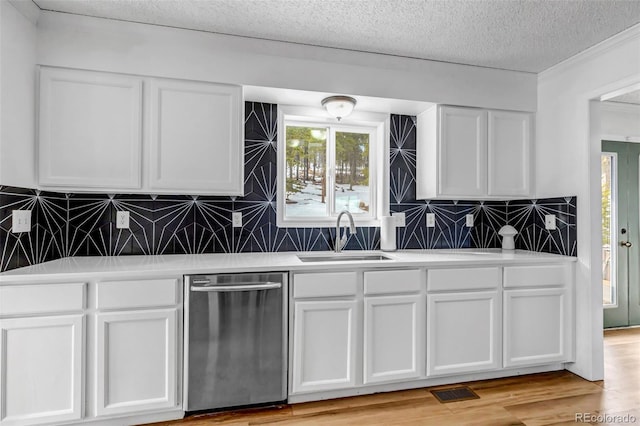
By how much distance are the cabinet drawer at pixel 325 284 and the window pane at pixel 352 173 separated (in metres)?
0.91

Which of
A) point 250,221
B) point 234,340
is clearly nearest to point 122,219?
point 250,221

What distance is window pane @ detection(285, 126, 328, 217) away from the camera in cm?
301

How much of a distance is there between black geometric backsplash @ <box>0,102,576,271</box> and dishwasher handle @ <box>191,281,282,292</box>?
692 mm

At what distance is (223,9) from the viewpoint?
215 cm

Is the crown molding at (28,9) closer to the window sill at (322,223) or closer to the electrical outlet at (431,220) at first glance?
the window sill at (322,223)

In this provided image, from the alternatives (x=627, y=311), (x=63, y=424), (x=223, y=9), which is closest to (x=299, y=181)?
(x=223, y=9)

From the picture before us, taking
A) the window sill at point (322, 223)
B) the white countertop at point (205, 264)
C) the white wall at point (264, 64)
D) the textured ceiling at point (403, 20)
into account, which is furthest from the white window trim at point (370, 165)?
the textured ceiling at point (403, 20)

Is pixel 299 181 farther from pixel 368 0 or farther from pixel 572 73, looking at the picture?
pixel 572 73

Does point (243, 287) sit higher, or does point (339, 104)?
point (339, 104)

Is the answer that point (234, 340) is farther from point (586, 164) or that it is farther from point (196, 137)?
point (586, 164)

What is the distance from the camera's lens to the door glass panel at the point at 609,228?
3.83 meters

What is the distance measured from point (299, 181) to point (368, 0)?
1.42 metres

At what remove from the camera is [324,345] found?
2283mm

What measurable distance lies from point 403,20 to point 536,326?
91.0 inches
